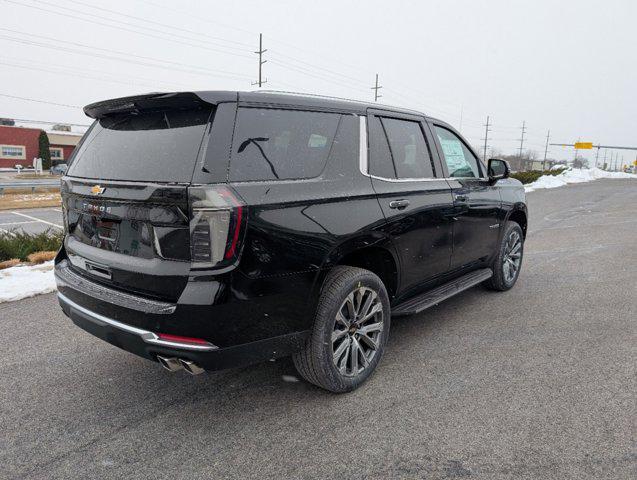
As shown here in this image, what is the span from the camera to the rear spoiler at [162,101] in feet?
7.91

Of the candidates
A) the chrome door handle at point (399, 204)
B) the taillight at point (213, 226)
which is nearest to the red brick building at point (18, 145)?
the chrome door handle at point (399, 204)

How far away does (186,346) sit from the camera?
2305mm

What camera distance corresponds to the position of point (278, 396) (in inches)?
117

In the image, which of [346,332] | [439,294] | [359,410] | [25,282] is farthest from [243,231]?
[25,282]

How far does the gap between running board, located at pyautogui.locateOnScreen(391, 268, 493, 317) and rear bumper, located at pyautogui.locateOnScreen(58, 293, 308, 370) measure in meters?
1.09

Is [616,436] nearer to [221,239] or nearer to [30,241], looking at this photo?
[221,239]

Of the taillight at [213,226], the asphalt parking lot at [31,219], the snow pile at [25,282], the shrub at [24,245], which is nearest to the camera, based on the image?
the taillight at [213,226]

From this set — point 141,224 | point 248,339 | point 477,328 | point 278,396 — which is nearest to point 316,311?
point 248,339

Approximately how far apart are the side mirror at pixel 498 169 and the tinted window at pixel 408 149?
3.89ft

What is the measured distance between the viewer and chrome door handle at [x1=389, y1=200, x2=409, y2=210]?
3.22 metres

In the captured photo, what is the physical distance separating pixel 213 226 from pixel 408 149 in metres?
1.99

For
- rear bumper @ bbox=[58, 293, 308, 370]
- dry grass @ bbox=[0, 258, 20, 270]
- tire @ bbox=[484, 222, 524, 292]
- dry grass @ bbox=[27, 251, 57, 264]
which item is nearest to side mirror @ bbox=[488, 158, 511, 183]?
tire @ bbox=[484, 222, 524, 292]

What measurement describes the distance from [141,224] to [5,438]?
1.41 m

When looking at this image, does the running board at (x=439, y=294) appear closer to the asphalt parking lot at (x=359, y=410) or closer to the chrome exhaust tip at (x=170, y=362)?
the asphalt parking lot at (x=359, y=410)
